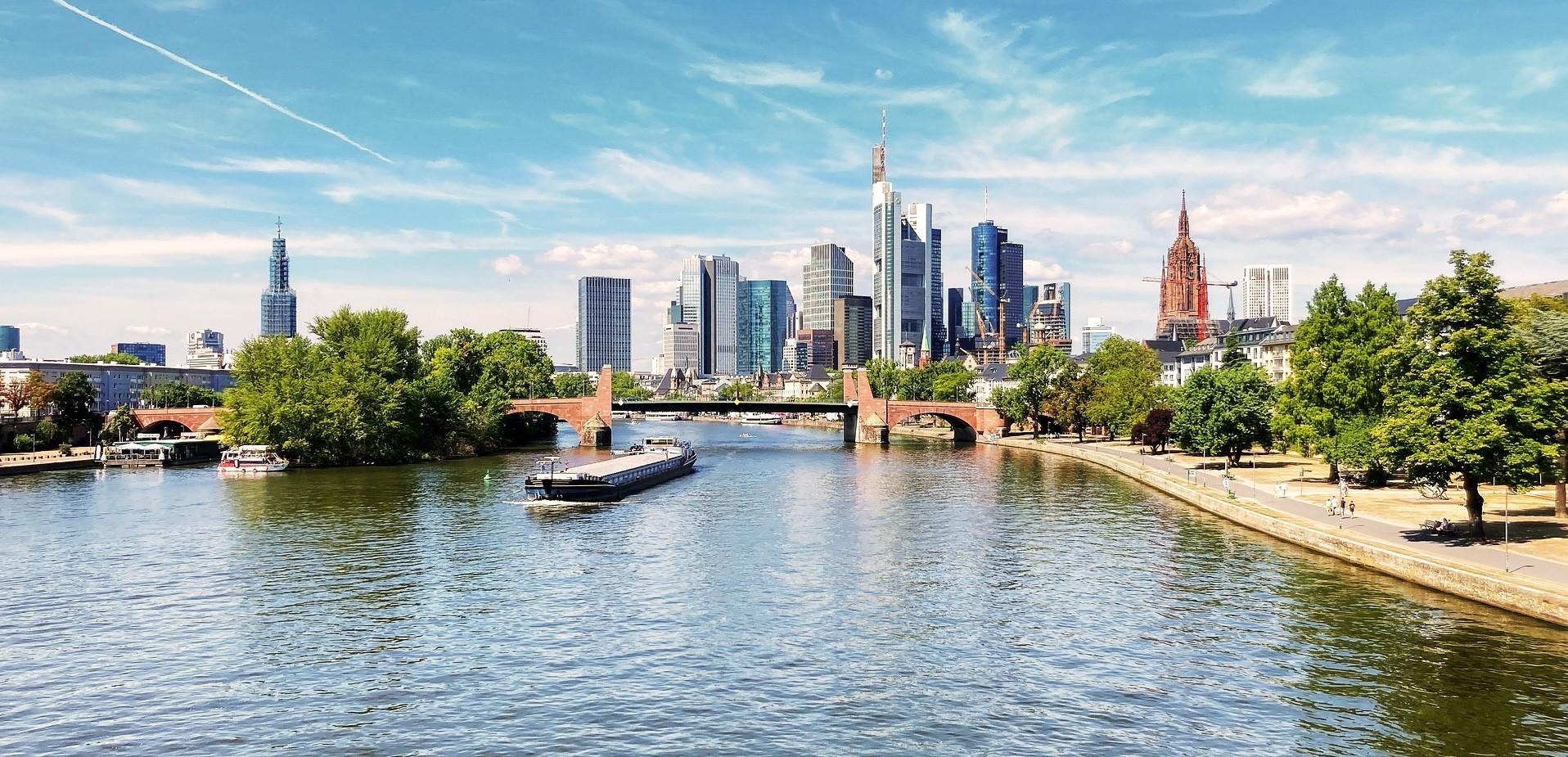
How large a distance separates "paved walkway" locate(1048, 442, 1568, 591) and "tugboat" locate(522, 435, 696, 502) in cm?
4614

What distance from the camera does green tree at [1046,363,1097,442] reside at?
158 metres

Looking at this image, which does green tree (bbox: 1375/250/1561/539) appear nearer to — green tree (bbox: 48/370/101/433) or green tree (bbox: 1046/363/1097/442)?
green tree (bbox: 1046/363/1097/442)

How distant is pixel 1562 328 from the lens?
5712 cm

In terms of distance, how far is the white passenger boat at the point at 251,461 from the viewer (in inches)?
4437

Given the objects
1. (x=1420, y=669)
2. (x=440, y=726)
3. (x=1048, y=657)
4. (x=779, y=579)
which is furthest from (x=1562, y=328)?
(x=440, y=726)

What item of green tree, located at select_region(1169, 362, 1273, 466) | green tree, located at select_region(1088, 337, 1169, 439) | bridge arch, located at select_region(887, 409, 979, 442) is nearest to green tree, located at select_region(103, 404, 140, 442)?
bridge arch, located at select_region(887, 409, 979, 442)

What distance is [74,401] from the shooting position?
147 metres

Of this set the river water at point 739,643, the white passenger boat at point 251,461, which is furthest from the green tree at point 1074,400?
the white passenger boat at point 251,461

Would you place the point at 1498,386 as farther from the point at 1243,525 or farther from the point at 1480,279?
the point at 1243,525

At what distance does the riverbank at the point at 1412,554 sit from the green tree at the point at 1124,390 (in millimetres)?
59798

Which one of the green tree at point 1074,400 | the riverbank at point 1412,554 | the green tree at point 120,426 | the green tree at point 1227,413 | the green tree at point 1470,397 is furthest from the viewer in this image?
the green tree at point 1074,400

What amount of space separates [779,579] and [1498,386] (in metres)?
33.7

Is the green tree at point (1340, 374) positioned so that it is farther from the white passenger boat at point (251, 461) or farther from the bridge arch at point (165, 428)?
the bridge arch at point (165, 428)

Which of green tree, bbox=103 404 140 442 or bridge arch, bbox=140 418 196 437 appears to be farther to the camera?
bridge arch, bbox=140 418 196 437
